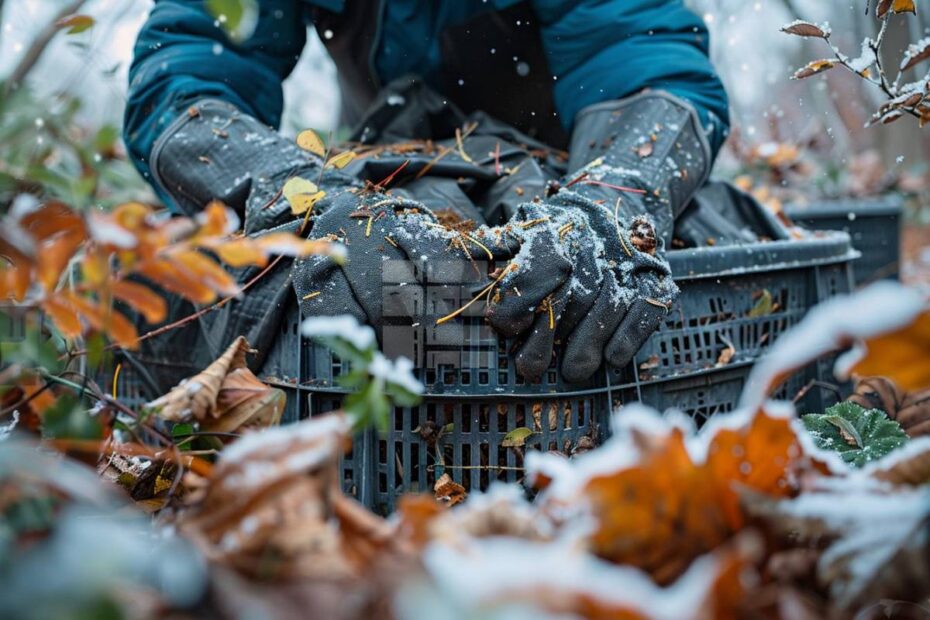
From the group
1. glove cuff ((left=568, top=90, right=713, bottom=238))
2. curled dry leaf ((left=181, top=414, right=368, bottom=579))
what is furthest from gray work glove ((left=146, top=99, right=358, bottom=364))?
curled dry leaf ((left=181, top=414, right=368, bottom=579))

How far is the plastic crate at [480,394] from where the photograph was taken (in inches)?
42.0

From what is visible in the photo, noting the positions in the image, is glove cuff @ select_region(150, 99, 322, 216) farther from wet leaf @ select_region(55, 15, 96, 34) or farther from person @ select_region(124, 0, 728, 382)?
wet leaf @ select_region(55, 15, 96, 34)

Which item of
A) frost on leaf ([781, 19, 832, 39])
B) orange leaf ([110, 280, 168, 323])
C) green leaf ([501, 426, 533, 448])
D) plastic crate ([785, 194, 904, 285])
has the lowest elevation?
plastic crate ([785, 194, 904, 285])

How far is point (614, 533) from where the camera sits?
48 cm

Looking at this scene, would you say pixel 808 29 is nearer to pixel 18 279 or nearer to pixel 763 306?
pixel 763 306

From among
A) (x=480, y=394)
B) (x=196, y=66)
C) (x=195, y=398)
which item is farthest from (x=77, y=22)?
(x=196, y=66)

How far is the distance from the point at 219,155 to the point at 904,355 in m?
1.15

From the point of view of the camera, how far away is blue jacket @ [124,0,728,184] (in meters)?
1.54

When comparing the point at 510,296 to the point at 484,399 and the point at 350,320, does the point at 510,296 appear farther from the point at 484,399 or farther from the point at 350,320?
the point at 350,320

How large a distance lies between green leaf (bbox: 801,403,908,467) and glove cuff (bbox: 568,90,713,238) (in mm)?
474

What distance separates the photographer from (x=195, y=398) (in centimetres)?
75

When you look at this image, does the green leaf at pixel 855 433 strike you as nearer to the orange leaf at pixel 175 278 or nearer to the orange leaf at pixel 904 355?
the orange leaf at pixel 904 355

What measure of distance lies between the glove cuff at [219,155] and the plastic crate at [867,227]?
201cm

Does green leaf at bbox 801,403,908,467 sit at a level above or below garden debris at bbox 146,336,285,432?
below
